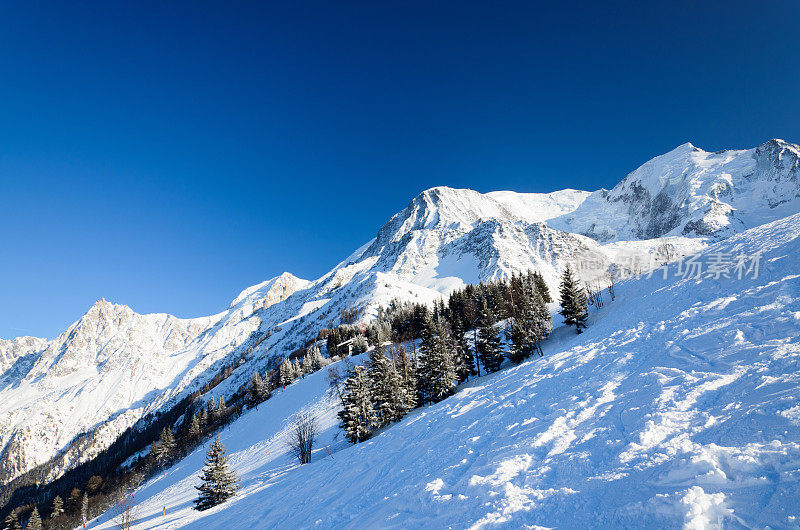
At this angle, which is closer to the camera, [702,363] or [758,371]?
[758,371]

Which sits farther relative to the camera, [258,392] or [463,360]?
[258,392]

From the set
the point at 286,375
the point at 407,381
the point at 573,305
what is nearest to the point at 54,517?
the point at 286,375

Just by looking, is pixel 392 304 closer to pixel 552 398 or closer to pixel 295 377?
pixel 295 377

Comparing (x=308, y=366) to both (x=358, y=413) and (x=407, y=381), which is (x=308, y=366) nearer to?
(x=407, y=381)

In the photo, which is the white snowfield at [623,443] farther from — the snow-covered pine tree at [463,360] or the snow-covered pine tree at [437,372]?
the snow-covered pine tree at [463,360]

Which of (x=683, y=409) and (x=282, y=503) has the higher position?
(x=683, y=409)

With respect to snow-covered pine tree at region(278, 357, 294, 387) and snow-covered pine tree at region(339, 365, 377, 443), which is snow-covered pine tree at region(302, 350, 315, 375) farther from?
snow-covered pine tree at region(339, 365, 377, 443)

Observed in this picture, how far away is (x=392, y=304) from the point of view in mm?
153125

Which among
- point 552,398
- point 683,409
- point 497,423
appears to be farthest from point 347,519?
point 683,409

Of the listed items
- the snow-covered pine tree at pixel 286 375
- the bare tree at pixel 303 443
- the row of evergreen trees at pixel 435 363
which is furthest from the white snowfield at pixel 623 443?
the snow-covered pine tree at pixel 286 375

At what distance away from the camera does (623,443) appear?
912 cm

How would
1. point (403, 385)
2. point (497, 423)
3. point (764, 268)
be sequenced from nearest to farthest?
point (497, 423), point (764, 268), point (403, 385)

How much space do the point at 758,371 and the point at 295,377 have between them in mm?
89293

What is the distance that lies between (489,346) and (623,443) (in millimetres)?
35997
